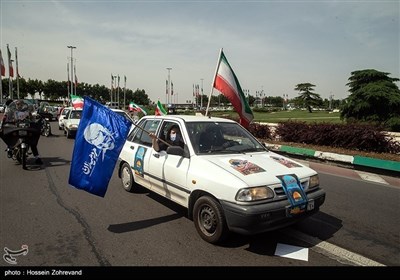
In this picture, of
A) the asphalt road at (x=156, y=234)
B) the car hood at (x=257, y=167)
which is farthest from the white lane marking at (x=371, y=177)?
the car hood at (x=257, y=167)

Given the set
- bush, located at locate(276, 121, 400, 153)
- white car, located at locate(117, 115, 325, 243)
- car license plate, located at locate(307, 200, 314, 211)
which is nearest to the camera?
white car, located at locate(117, 115, 325, 243)

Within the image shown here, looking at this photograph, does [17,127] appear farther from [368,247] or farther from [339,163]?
[339,163]

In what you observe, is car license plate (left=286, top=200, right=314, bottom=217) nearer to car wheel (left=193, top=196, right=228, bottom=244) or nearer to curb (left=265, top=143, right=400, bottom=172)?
car wheel (left=193, top=196, right=228, bottom=244)

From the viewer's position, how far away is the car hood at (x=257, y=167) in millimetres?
3893

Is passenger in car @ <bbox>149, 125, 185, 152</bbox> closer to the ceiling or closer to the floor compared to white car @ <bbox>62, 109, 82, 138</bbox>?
closer to the ceiling

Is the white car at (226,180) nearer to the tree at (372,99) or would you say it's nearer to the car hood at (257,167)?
the car hood at (257,167)

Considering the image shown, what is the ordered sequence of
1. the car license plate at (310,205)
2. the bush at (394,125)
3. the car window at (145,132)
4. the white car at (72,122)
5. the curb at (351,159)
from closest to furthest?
the car license plate at (310,205) → the car window at (145,132) → the curb at (351,159) → the white car at (72,122) → the bush at (394,125)

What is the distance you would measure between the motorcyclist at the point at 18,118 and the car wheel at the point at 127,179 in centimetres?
414

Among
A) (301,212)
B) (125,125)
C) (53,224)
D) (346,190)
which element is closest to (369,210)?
(346,190)

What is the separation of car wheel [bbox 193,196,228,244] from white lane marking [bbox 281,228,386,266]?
1.15 metres

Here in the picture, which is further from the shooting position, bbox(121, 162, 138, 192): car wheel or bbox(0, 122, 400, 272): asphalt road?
bbox(121, 162, 138, 192): car wheel

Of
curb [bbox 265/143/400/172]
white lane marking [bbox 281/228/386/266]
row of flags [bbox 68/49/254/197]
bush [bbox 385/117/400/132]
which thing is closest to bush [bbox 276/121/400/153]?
curb [bbox 265/143/400/172]

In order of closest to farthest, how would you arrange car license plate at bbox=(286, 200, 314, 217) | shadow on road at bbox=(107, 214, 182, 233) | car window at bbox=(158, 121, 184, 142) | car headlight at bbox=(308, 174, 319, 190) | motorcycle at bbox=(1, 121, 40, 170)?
car license plate at bbox=(286, 200, 314, 217)
car headlight at bbox=(308, 174, 319, 190)
shadow on road at bbox=(107, 214, 182, 233)
car window at bbox=(158, 121, 184, 142)
motorcycle at bbox=(1, 121, 40, 170)

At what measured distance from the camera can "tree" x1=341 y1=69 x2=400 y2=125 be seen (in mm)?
19484
